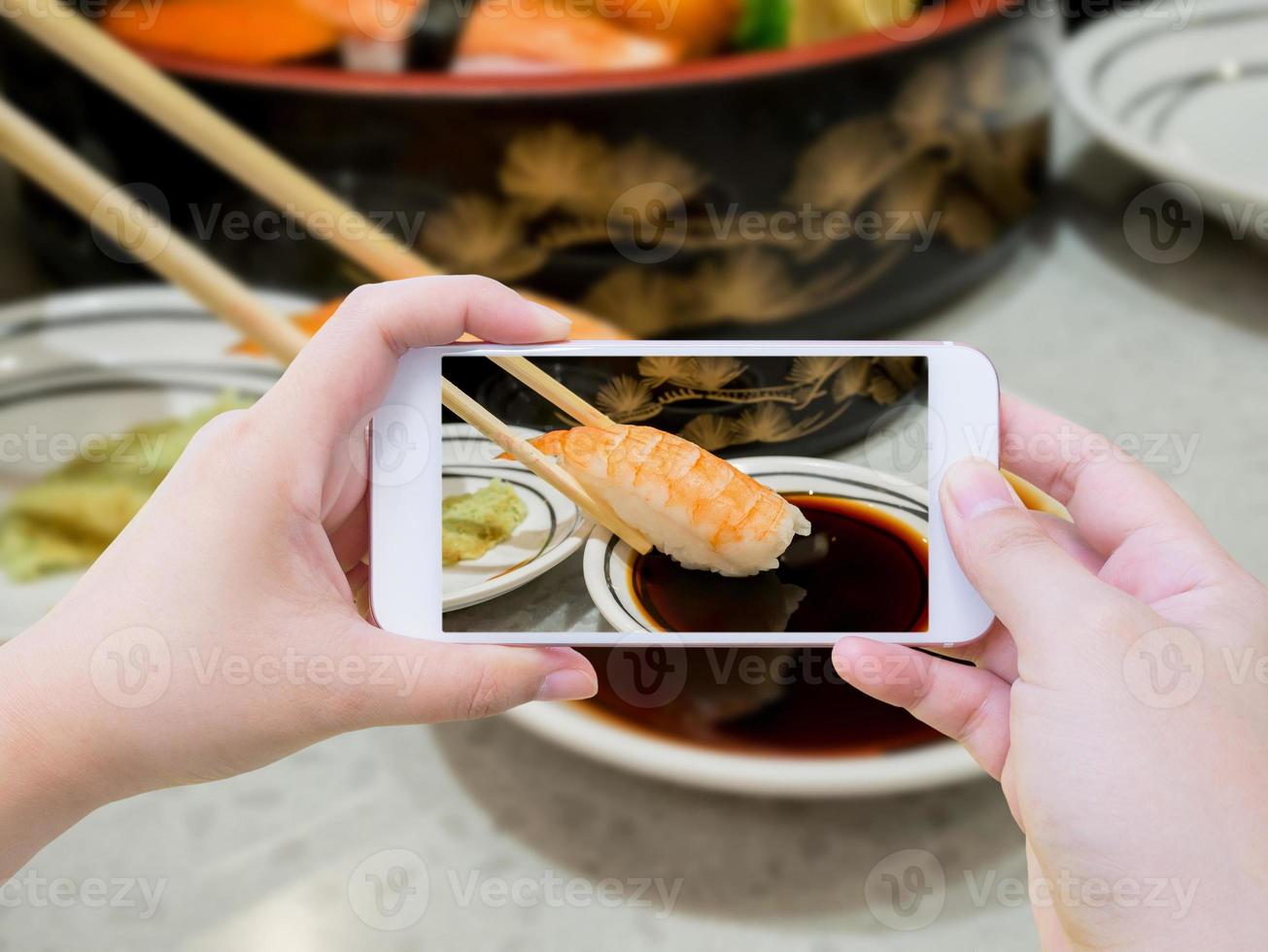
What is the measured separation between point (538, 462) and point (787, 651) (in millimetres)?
189

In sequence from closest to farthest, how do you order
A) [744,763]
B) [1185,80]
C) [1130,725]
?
1. [1130,725]
2. [744,763]
3. [1185,80]

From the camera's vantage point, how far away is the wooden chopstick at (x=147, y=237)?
54 centimetres

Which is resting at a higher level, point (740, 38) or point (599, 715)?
point (740, 38)

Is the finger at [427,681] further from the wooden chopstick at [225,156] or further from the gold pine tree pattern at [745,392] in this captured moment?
the wooden chopstick at [225,156]

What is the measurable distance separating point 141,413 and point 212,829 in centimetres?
31

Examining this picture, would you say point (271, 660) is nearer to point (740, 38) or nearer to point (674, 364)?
point (674, 364)

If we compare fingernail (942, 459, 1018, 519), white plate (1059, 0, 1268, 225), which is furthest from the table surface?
white plate (1059, 0, 1268, 225)

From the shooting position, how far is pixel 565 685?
350 millimetres

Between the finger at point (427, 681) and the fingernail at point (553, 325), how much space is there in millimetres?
99

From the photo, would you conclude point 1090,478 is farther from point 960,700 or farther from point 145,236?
point 145,236

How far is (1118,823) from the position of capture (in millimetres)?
312

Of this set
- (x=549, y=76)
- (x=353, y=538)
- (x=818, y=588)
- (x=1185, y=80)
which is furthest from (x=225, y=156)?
(x=1185, y=80)

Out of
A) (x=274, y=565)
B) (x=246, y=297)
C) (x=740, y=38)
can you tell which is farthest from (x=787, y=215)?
(x=274, y=565)

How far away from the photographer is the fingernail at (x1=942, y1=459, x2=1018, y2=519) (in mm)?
337
